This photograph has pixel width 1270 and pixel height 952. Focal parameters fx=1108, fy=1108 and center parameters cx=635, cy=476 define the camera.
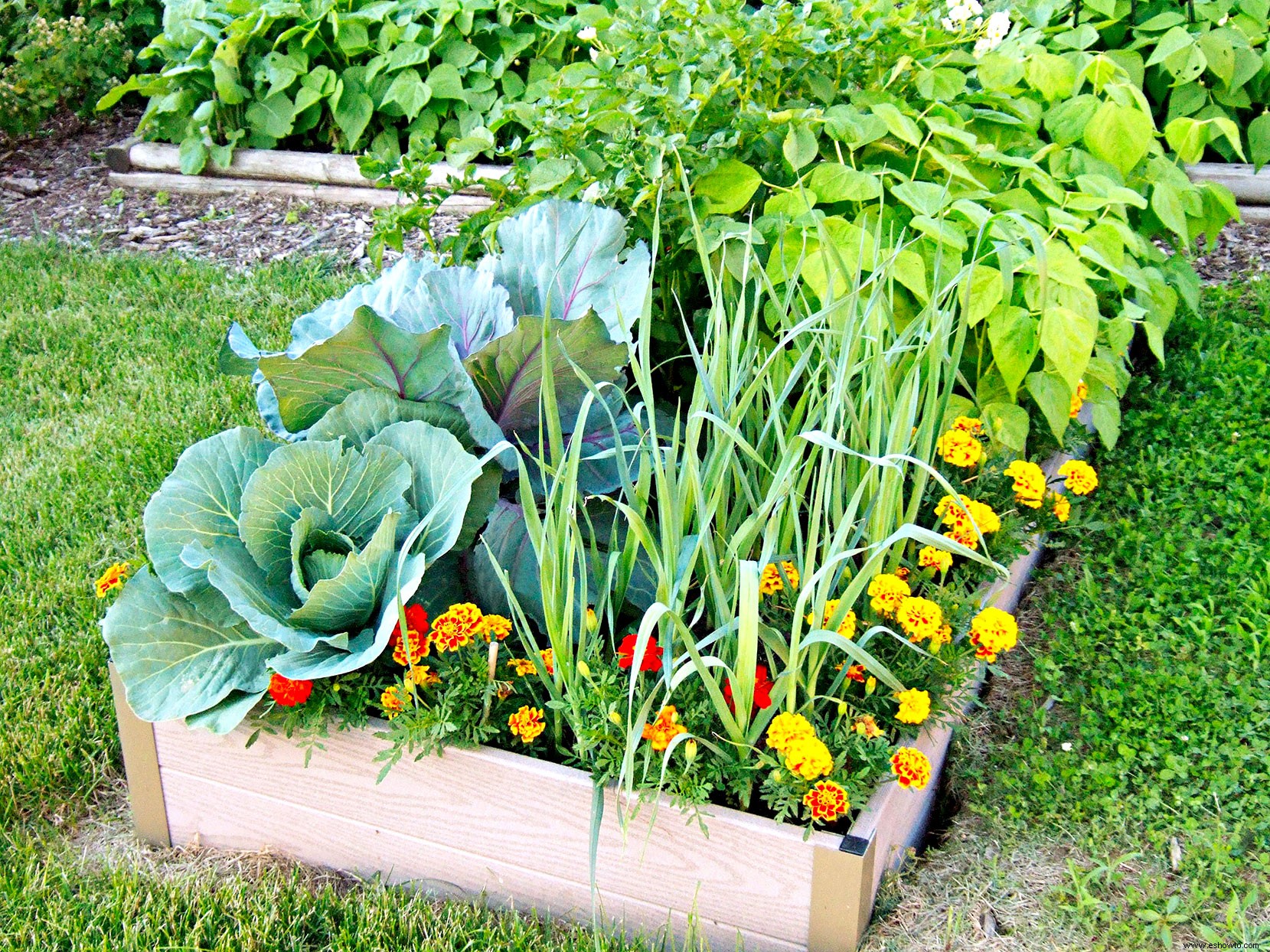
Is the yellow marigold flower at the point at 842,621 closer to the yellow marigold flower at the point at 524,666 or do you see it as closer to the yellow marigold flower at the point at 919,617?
the yellow marigold flower at the point at 919,617

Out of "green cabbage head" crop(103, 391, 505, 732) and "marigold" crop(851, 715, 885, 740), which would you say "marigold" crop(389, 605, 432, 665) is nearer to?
"green cabbage head" crop(103, 391, 505, 732)

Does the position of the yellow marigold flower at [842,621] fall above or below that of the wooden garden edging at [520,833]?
above

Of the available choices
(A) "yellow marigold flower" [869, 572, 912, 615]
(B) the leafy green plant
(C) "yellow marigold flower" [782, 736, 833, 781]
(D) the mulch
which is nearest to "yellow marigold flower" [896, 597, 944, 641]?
(A) "yellow marigold flower" [869, 572, 912, 615]

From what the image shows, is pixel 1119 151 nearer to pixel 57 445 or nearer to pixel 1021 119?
pixel 1021 119

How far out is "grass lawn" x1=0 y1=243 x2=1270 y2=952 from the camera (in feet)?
5.29

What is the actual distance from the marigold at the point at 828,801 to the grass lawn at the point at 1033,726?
0.26 m

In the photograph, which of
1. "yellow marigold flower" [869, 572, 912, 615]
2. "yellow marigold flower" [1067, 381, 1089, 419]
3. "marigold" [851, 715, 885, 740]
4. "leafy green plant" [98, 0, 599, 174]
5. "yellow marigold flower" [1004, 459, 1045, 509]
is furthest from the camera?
"leafy green plant" [98, 0, 599, 174]

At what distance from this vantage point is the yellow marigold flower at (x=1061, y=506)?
2018mm

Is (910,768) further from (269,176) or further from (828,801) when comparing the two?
(269,176)

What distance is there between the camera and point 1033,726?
1.93 m

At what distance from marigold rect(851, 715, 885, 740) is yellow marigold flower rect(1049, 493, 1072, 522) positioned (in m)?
0.70

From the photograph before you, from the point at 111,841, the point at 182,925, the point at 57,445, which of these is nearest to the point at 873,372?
the point at 182,925

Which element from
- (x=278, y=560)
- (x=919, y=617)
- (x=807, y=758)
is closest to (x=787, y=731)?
(x=807, y=758)

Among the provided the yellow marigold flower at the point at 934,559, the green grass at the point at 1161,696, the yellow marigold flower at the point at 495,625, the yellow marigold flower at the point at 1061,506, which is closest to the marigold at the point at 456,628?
the yellow marigold flower at the point at 495,625
